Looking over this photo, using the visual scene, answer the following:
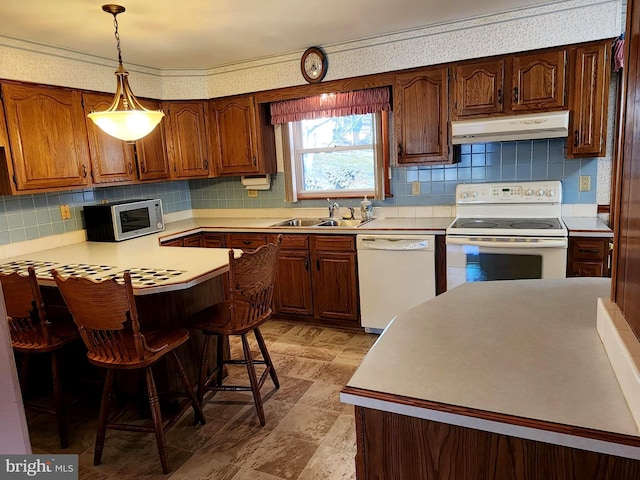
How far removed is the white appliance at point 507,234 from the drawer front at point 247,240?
157cm

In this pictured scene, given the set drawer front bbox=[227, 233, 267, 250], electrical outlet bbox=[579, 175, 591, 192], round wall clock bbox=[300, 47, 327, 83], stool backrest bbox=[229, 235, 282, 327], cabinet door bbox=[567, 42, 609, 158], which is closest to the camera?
stool backrest bbox=[229, 235, 282, 327]

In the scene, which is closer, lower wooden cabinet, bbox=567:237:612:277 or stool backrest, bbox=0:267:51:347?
stool backrest, bbox=0:267:51:347

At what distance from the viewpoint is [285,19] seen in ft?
9.62

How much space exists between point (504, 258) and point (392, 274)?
808 mm

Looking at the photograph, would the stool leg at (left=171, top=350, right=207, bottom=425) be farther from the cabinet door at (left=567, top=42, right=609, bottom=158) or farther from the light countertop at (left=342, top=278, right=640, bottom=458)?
the cabinet door at (left=567, top=42, right=609, bottom=158)

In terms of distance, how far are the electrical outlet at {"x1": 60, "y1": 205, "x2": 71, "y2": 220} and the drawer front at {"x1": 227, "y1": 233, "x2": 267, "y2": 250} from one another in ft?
4.22

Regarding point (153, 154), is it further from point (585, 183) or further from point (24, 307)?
point (585, 183)

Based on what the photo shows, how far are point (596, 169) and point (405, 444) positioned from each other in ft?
10.1

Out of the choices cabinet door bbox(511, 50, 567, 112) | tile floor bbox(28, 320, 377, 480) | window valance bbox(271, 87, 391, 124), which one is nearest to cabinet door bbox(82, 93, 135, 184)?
window valance bbox(271, 87, 391, 124)

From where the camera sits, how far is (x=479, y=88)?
3.16 m

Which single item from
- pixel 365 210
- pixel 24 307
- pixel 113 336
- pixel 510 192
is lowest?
pixel 113 336

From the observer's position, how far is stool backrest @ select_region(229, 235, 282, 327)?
2.24 metres

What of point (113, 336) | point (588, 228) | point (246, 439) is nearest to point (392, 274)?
point (588, 228)

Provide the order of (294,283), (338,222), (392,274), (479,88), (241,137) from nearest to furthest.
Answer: (479,88), (392,274), (294,283), (338,222), (241,137)
